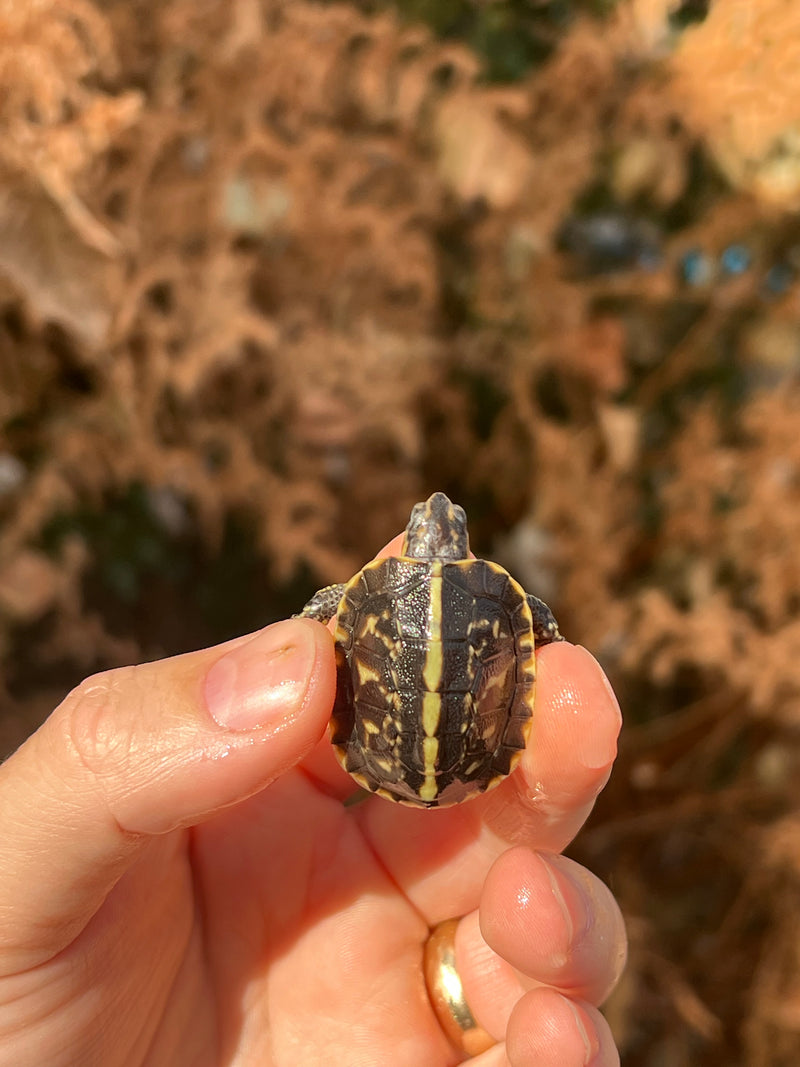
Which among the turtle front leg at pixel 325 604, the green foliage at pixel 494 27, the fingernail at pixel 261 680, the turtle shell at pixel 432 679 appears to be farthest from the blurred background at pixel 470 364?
the fingernail at pixel 261 680

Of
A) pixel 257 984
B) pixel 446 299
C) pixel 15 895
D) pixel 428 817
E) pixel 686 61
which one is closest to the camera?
pixel 15 895

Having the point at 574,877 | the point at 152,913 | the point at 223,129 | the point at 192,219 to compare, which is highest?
the point at 223,129

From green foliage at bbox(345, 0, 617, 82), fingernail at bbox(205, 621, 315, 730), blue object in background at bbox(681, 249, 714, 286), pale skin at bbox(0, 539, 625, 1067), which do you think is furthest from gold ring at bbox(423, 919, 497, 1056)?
green foliage at bbox(345, 0, 617, 82)

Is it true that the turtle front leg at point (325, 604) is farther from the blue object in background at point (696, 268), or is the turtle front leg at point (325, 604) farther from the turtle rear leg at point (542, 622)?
the blue object in background at point (696, 268)

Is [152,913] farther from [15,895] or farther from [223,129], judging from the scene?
[223,129]

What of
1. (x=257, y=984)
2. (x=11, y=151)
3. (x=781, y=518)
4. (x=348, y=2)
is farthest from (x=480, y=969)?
(x=348, y=2)

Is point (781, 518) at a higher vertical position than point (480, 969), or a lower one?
higher
